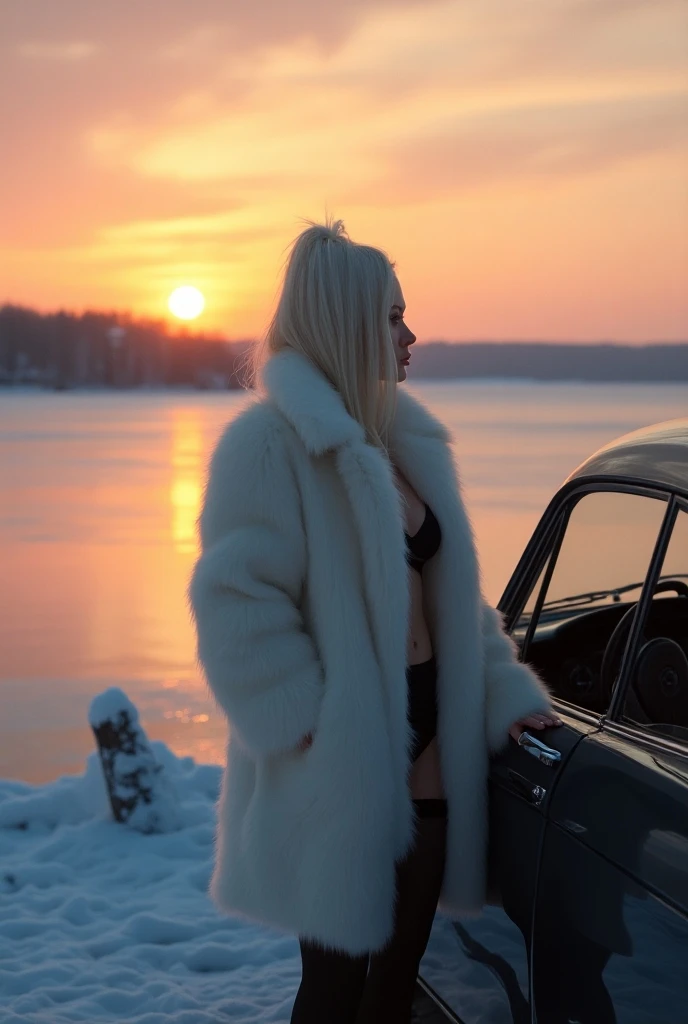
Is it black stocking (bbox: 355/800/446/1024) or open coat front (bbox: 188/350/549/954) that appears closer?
open coat front (bbox: 188/350/549/954)

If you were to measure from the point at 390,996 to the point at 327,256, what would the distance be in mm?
1692

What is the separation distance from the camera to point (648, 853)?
2090mm

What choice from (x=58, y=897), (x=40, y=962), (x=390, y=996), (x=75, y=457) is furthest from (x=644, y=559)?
(x=75, y=457)

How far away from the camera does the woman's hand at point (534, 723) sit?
261 centimetres

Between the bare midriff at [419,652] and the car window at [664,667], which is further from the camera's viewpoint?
the bare midriff at [419,652]

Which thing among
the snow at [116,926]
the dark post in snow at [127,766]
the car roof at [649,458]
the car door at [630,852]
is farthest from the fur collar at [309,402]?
the dark post in snow at [127,766]

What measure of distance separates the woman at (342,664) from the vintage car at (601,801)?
0.45 feet

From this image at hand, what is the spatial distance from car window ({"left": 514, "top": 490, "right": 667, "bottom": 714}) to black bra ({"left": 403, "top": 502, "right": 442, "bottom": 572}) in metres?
0.36

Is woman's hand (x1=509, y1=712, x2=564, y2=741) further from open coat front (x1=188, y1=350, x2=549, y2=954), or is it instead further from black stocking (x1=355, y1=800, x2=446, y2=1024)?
black stocking (x1=355, y1=800, x2=446, y2=1024)

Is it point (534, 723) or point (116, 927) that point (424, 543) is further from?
point (116, 927)

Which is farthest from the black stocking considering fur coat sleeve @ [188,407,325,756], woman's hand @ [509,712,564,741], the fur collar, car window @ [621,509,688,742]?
the fur collar

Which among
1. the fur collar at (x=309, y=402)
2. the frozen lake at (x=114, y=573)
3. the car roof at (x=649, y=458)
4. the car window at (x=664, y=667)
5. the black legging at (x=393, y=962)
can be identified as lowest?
the frozen lake at (x=114, y=573)

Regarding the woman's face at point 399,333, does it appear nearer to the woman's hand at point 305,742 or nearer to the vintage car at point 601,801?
the vintage car at point 601,801

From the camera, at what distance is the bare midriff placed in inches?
107
